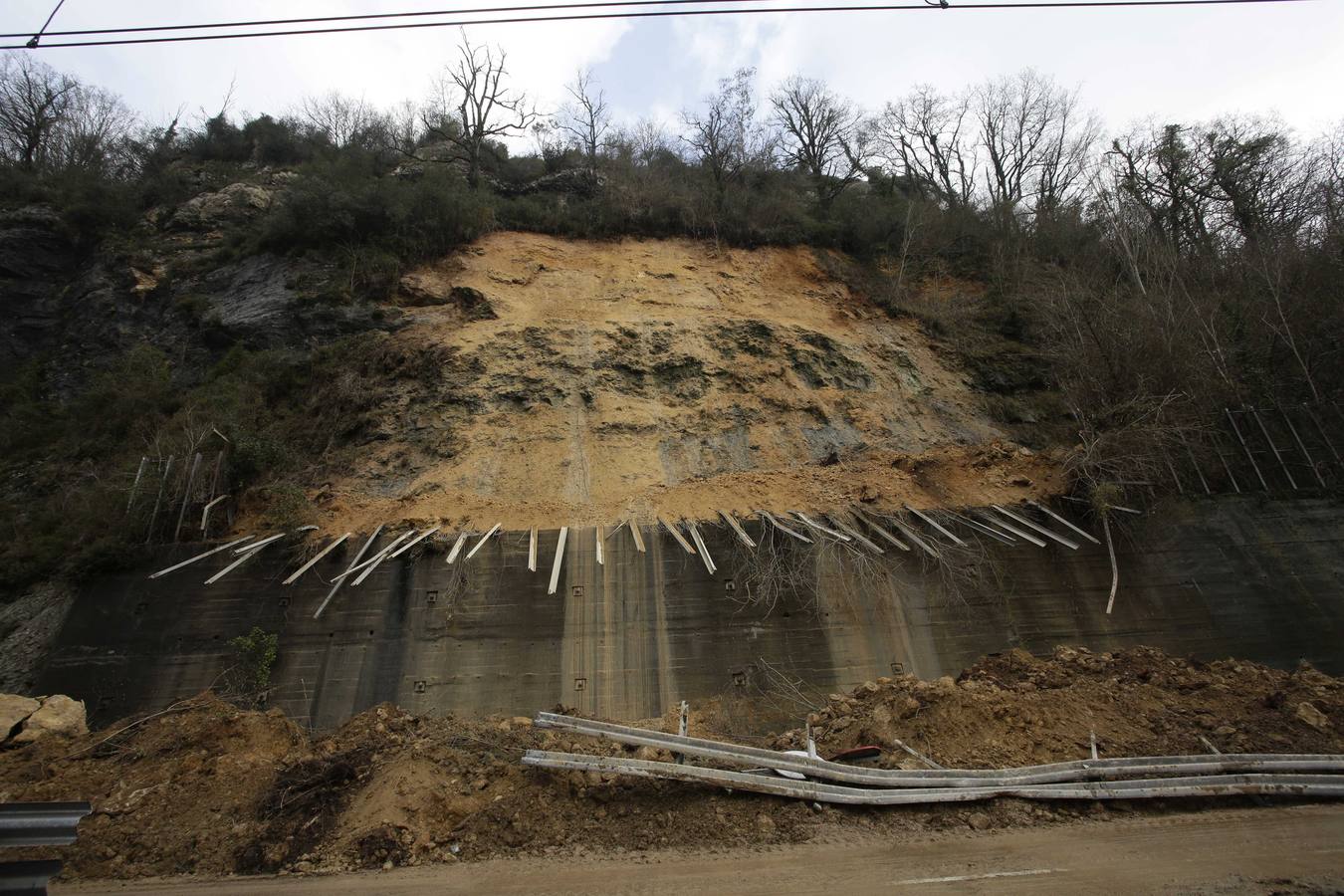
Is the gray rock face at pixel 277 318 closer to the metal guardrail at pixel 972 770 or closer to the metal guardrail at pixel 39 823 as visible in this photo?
the metal guardrail at pixel 972 770

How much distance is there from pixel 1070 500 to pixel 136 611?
65.0 feet

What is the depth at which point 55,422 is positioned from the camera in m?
17.7

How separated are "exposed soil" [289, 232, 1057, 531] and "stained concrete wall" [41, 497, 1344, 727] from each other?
1.78 meters

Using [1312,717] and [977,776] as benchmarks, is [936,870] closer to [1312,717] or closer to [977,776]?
[977,776]

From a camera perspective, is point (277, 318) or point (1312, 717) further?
point (277, 318)

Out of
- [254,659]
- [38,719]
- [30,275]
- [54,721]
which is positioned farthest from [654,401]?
[30,275]

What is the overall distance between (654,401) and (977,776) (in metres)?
11.8

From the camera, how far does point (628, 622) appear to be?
11969 mm

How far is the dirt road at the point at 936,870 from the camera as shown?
603 cm

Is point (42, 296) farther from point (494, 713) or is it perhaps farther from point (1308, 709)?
point (1308, 709)

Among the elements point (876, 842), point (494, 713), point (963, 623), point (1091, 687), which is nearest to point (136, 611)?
point (494, 713)

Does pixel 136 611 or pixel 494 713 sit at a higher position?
pixel 136 611

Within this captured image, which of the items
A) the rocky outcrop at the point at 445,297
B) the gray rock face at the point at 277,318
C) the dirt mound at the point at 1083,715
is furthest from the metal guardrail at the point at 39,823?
the gray rock face at the point at 277,318

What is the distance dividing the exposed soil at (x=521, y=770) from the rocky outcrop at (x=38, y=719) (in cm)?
42
